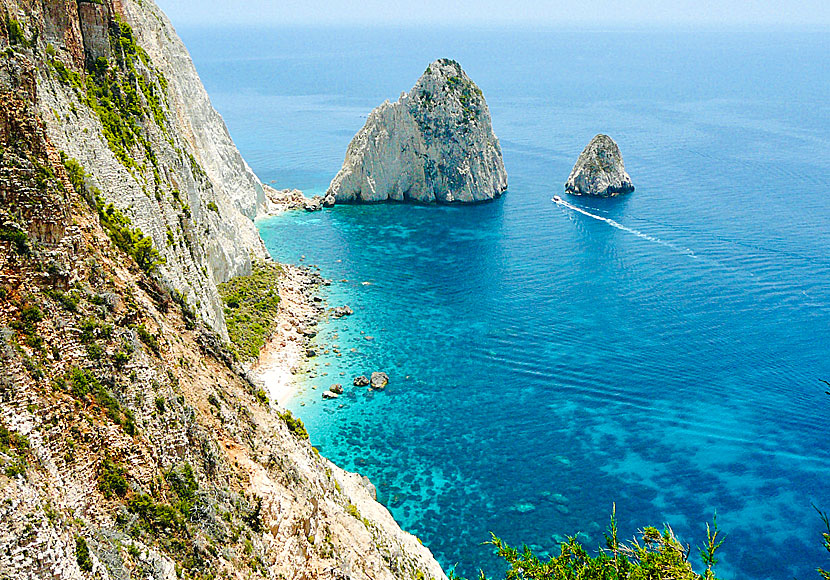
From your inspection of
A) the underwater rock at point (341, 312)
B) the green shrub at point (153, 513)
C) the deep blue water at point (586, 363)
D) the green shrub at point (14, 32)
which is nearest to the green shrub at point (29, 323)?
the green shrub at point (153, 513)

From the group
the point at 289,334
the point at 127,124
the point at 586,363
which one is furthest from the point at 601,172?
the point at 127,124

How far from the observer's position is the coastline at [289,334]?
5547cm

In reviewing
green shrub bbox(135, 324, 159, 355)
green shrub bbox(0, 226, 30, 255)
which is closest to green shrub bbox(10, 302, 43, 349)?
green shrub bbox(0, 226, 30, 255)

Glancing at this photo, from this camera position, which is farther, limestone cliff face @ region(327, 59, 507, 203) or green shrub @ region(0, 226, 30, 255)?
limestone cliff face @ region(327, 59, 507, 203)

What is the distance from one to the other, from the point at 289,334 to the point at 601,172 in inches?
2763

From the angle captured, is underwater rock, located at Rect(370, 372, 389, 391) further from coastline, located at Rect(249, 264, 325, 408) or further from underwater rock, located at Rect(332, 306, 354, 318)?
underwater rock, located at Rect(332, 306, 354, 318)

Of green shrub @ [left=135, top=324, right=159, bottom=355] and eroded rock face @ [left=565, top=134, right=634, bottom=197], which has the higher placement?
green shrub @ [left=135, top=324, right=159, bottom=355]

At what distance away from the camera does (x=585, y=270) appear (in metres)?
83.0

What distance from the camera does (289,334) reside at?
63281 millimetres

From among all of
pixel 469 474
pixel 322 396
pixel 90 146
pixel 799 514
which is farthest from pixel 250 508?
pixel 799 514

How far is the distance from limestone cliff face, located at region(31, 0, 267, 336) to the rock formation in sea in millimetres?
137

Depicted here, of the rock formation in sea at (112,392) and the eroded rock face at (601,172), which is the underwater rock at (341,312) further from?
the eroded rock face at (601,172)

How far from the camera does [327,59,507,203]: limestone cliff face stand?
Result: 362ft

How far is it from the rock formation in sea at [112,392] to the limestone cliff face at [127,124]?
0.14 m
